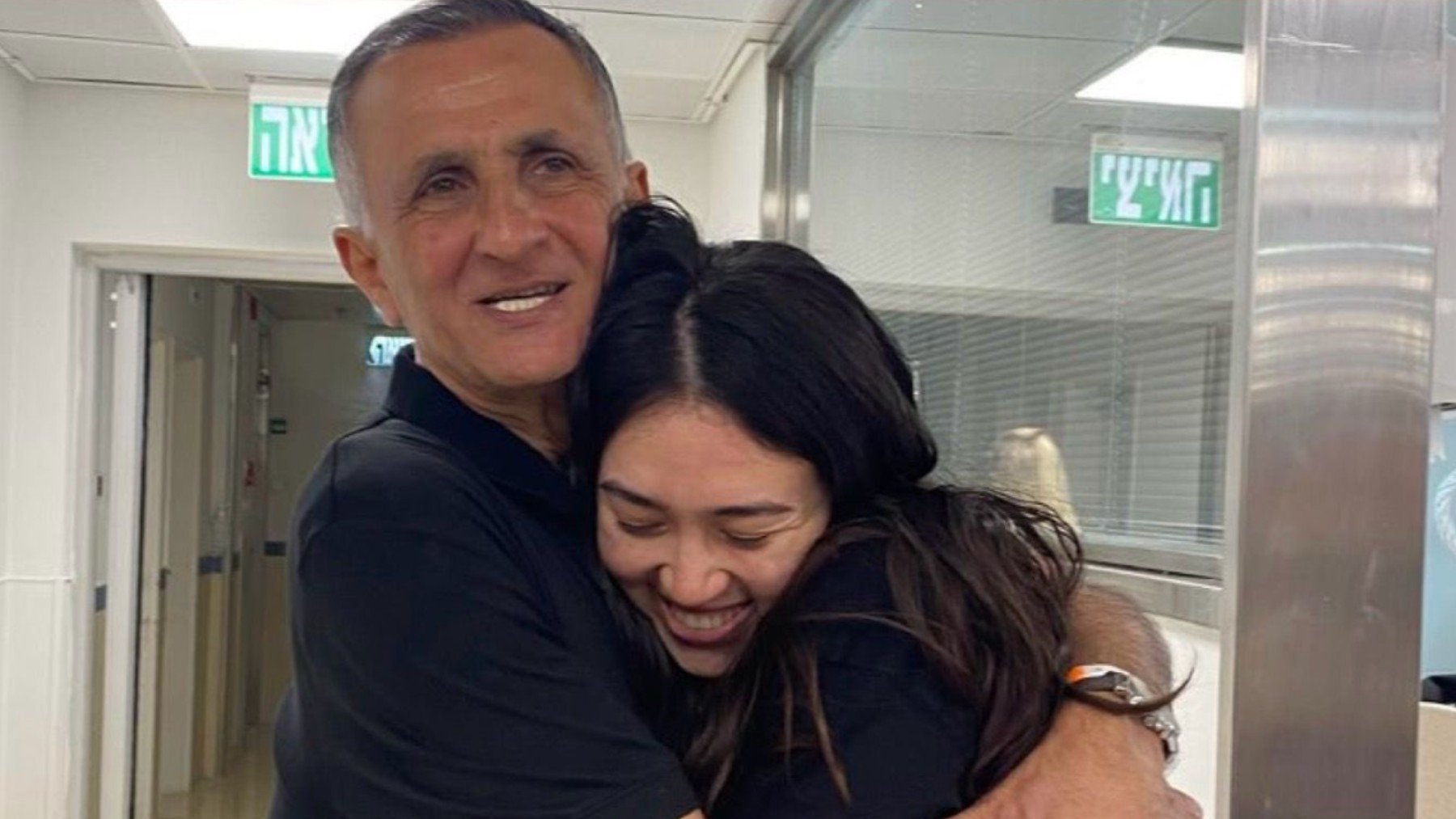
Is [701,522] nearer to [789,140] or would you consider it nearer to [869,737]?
[869,737]

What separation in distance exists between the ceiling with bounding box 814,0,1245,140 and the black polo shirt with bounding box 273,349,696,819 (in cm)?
132

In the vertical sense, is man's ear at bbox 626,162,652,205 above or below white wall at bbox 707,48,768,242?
below

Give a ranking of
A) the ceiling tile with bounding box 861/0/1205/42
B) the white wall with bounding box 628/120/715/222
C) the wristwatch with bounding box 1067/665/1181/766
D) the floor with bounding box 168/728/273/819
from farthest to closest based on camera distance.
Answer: the floor with bounding box 168/728/273/819, the white wall with bounding box 628/120/715/222, the ceiling tile with bounding box 861/0/1205/42, the wristwatch with bounding box 1067/665/1181/766

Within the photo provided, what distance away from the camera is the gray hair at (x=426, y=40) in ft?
3.64

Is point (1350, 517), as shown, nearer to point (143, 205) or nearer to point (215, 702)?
point (143, 205)

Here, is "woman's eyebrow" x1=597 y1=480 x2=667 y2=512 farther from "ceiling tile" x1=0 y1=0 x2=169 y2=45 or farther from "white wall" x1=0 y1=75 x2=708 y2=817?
"white wall" x1=0 y1=75 x2=708 y2=817

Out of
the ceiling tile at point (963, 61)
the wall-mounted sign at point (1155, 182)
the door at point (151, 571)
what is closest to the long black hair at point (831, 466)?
the wall-mounted sign at point (1155, 182)

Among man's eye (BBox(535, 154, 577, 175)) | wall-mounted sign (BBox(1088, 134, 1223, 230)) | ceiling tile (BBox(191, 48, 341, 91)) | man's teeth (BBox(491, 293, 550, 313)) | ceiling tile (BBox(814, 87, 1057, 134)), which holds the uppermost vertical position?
ceiling tile (BBox(191, 48, 341, 91))

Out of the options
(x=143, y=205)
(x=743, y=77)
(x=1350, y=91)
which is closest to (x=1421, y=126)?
(x=1350, y=91)

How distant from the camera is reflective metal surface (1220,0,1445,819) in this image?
771 mm

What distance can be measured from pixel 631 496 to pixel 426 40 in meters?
0.40

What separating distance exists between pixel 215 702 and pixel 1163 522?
5.24 metres

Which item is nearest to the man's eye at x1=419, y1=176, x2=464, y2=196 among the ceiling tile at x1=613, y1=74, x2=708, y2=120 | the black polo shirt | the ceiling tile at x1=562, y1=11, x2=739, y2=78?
the black polo shirt

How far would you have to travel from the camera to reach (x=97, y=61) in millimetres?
3879
